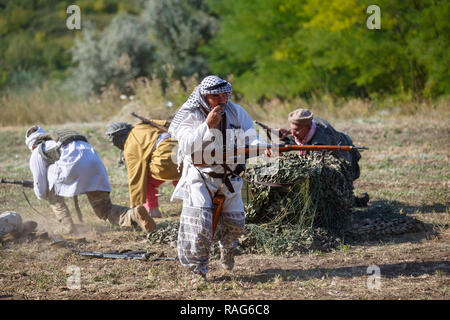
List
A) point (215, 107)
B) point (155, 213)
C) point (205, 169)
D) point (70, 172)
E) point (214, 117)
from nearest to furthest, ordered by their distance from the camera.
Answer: point (214, 117), point (215, 107), point (205, 169), point (70, 172), point (155, 213)

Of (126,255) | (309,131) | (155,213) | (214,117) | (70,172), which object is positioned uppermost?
(214,117)

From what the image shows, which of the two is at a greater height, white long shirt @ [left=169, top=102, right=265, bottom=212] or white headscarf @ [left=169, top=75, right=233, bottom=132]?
white headscarf @ [left=169, top=75, right=233, bottom=132]

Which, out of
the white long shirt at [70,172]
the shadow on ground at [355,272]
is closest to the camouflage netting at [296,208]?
the shadow on ground at [355,272]

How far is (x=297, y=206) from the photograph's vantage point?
612 centimetres

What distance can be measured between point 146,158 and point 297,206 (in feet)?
8.25

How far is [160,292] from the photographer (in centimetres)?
486

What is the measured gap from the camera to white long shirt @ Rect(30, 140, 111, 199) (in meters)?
7.21

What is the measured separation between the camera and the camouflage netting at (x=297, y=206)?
19.5ft

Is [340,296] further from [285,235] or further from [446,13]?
[446,13]

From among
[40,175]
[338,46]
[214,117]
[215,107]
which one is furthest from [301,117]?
[338,46]

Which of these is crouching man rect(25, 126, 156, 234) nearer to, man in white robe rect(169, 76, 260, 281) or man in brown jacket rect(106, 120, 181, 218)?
man in brown jacket rect(106, 120, 181, 218)

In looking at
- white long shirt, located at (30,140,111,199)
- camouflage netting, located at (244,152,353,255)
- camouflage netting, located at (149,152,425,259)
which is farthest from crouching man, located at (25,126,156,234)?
camouflage netting, located at (244,152,353,255)

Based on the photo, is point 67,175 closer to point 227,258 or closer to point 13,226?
point 13,226
